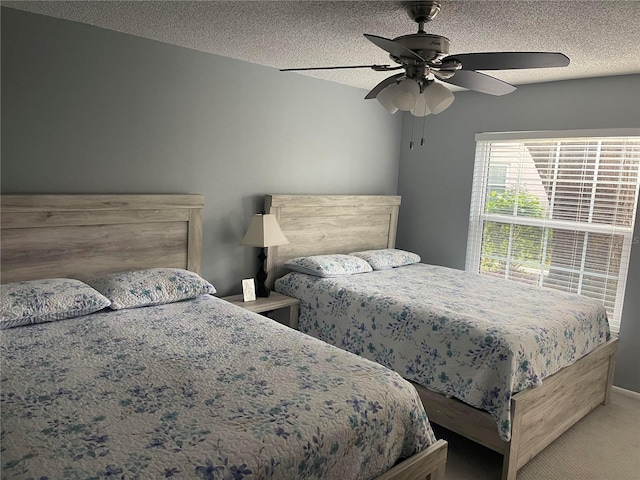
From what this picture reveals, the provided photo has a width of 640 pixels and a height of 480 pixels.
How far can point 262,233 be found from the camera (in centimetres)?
342

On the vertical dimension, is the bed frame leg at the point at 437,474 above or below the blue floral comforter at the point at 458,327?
below

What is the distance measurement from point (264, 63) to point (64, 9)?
1.33 metres

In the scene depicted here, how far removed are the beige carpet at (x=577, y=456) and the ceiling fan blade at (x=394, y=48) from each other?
6.57ft

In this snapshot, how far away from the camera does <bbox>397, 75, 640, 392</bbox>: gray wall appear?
3494mm

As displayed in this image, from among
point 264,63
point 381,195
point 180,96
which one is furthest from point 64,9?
point 381,195

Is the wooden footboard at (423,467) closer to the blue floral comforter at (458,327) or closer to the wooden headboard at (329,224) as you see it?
the blue floral comforter at (458,327)

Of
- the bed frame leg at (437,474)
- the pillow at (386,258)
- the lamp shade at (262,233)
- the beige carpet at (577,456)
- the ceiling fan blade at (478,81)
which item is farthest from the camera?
the pillow at (386,258)

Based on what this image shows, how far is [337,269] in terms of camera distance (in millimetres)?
3645

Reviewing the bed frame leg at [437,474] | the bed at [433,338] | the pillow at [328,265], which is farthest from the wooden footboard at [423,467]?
the pillow at [328,265]

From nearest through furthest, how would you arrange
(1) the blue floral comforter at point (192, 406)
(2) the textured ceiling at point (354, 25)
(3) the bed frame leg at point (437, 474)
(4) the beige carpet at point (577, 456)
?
(1) the blue floral comforter at point (192, 406), (3) the bed frame leg at point (437, 474), (2) the textured ceiling at point (354, 25), (4) the beige carpet at point (577, 456)

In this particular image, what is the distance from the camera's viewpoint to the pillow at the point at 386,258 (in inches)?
156

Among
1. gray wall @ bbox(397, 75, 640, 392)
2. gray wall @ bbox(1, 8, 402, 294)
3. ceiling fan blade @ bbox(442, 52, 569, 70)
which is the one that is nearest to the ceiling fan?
ceiling fan blade @ bbox(442, 52, 569, 70)

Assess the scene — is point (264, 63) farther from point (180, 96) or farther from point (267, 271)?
point (267, 271)

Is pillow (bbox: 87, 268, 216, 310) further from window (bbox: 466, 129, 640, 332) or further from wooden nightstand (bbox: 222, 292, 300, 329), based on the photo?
window (bbox: 466, 129, 640, 332)
